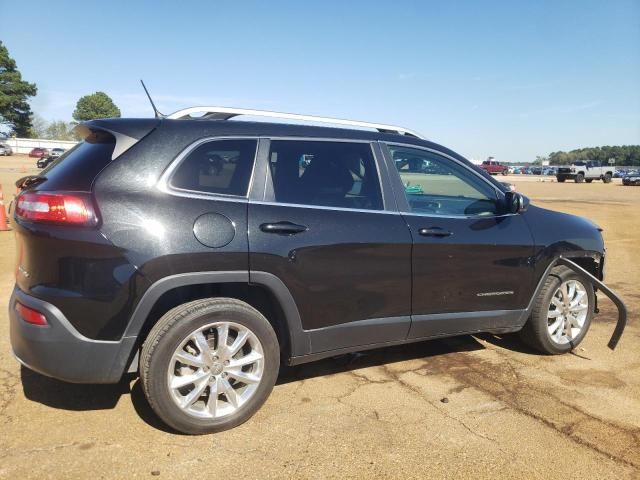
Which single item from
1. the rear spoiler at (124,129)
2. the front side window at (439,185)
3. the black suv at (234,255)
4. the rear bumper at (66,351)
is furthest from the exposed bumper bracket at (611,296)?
the rear bumper at (66,351)

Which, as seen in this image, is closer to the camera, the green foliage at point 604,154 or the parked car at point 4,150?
the parked car at point 4,150

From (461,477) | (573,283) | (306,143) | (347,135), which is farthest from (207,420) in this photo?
(573,283)

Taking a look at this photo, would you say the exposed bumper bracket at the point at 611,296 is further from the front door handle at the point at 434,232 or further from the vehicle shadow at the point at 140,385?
the front door handle at the point at 434,232

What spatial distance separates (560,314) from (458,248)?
4.50 ft

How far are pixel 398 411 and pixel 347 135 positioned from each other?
1.84 metres

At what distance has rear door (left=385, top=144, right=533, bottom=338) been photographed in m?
3.54

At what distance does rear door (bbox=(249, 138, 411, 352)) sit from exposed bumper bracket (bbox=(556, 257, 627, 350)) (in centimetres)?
167

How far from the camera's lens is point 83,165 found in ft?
9.28

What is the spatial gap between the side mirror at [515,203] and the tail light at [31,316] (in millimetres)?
3188

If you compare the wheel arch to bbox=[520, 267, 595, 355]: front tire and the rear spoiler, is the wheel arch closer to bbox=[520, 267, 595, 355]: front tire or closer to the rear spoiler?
the rear spoiler

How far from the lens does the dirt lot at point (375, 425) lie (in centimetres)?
262

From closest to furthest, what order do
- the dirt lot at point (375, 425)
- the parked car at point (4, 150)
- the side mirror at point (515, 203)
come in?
the dirt lot at point (375, 425), the side mirror at point (515, 203), the parked car at point (4, 150)

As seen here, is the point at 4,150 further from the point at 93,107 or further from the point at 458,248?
the point at 458,248

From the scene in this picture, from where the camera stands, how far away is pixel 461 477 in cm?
256
